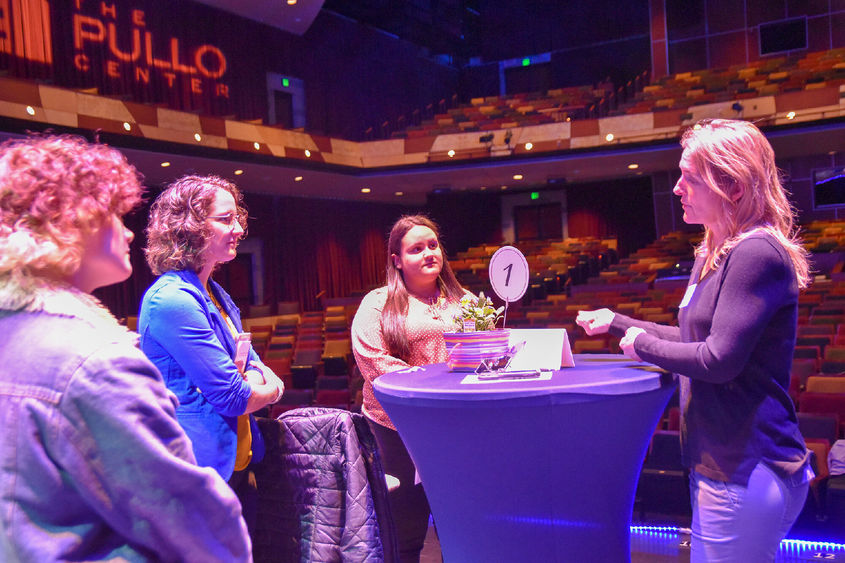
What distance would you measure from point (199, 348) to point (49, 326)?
689 millimetres

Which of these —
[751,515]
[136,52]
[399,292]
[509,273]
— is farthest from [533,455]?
[136,52]

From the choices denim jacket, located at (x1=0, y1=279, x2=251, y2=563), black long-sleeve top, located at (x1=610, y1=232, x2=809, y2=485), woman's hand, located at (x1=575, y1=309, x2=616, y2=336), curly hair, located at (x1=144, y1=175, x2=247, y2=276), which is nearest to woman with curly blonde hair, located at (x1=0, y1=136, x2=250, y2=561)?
denim jacket, located at (x1=0, y1=279, x2=251, y2=563)

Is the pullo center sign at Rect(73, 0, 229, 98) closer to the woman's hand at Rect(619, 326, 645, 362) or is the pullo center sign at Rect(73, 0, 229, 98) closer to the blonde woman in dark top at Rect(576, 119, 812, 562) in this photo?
the woman's hand at Rect(619, 326, 645, 362)

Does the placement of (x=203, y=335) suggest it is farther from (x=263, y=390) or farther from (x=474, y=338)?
(x=474, y=338)

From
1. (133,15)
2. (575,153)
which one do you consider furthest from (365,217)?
(133,15)

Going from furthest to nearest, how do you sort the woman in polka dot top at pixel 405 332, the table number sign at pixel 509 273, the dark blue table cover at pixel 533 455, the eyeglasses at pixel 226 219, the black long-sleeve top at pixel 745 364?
the woman in polka dot top at pixel 405 332 → the table number sign at pixel 509 273 → the eyeglasses at pixel 226 219 → the dark blue table cover at pixel 533 455 → the black long-sleeve top at pixel 745 364

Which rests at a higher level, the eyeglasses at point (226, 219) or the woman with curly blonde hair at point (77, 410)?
the eyeglasses at point (226, 219)

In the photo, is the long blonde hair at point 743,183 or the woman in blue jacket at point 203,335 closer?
the long blonde hair at point 743,183

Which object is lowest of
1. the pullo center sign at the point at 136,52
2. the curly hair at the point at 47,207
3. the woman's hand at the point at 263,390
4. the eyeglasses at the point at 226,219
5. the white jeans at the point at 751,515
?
the white jeans at the point at 751,515

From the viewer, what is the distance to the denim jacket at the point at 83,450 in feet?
2.75

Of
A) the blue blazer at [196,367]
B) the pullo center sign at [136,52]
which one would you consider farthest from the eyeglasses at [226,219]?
the pullo center sign at [136,52]

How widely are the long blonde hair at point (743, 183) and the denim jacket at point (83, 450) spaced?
3.69 feet

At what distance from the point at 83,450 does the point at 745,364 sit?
1.17m

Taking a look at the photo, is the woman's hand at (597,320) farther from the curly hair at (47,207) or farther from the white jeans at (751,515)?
the curly hair at (47,207)
